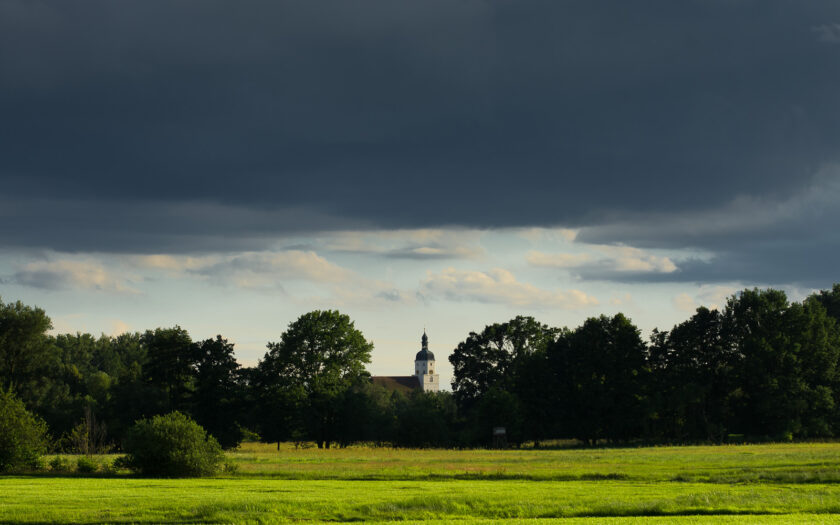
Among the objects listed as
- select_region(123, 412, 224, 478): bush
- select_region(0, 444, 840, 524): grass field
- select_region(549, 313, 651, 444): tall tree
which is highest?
select_region(549, 313, 651, 444): tall tree

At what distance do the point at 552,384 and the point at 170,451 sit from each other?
55242mm

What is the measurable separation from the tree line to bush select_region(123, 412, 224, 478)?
33.8 metres

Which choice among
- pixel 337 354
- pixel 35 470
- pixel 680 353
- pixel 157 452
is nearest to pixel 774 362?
pixel 680 353

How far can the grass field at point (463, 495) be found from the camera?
28.6 metres

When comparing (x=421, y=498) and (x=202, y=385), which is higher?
(x=202, y=385)

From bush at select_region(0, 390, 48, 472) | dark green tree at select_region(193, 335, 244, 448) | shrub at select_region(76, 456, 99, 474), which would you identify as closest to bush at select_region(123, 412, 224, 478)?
shrub at select_region(76, 456, 99, 474)

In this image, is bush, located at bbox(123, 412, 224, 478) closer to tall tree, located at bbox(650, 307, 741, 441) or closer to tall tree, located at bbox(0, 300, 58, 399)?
tall tree, located at bbox(0, 300, 58, 399)

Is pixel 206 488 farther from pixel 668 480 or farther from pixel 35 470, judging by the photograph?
pixel 668 480

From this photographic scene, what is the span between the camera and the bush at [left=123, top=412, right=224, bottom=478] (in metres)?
52.0

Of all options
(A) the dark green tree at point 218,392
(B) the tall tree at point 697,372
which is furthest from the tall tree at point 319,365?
(B) the tall tree at point 697,372

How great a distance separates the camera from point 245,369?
300 feet

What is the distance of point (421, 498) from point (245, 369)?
62.0 metres

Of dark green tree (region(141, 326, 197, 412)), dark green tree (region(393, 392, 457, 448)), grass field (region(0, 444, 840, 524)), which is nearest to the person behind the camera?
grass field (region(0, 444, 840, 524))

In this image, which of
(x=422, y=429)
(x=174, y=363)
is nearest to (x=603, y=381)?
(x=422, y=429)
